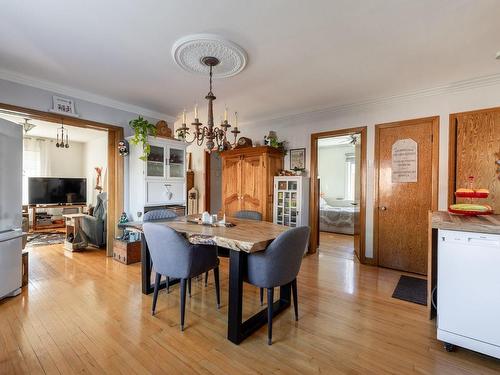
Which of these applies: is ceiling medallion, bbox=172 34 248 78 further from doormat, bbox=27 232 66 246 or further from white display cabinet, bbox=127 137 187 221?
doormat, bbox=27 232 66 246

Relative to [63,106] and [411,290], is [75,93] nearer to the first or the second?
[63,106]

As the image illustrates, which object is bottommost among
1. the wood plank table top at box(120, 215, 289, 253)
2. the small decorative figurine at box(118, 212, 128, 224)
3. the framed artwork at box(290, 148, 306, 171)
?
the small decorative figurine at box(118, 212, 128, 224)

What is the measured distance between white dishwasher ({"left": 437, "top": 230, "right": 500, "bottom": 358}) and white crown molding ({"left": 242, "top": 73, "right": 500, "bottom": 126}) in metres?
2.34

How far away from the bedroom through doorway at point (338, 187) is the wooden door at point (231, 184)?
224 centimetres

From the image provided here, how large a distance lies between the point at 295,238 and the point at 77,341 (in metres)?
1.77

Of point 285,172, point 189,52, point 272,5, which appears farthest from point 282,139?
point 272,5

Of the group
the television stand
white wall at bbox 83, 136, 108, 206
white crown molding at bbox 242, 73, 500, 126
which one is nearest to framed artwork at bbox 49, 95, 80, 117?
white crown molding at bbox 242, 73, 500, 126

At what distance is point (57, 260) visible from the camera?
372 centimetres

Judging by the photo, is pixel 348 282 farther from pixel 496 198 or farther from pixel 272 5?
pixel 272 5

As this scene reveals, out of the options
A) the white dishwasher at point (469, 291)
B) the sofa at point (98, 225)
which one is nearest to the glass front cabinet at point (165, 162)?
the sofa at point (98, 225)

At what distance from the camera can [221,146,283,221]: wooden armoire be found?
416cm

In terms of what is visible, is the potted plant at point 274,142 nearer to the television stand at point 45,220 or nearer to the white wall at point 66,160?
the television stand at point 45,220

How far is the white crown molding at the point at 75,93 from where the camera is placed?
2897mm

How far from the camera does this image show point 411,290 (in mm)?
2777
